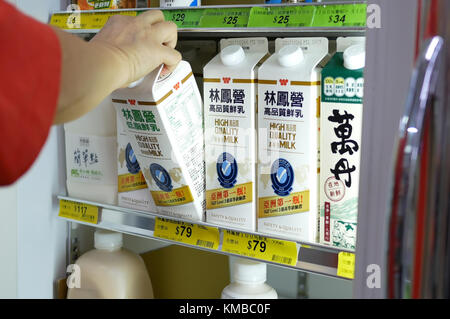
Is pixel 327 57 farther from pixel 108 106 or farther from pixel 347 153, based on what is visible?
pixel 108 106

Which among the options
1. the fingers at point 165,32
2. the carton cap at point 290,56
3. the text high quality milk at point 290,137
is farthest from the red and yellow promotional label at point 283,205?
the fingers at point 165,32

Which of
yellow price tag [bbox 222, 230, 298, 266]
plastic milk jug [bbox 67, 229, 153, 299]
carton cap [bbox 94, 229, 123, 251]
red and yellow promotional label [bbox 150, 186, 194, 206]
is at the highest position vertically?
red and yellow promotional label [bbox 150, 186, 194, 206]

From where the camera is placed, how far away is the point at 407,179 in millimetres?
314

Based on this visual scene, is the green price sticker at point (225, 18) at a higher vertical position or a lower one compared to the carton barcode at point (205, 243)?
higher

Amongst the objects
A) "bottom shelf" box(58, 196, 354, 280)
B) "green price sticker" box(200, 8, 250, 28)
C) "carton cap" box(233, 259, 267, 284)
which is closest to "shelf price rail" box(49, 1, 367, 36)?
"green price sticker" box(200, 8, 250, 28)

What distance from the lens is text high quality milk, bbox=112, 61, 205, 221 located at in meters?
0.99

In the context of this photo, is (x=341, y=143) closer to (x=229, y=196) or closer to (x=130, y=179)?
(x=229, y=196)

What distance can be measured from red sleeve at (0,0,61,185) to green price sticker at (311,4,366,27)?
500 millimetres

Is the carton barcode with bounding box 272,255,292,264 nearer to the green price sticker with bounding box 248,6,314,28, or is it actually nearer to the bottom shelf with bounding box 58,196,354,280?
the bottom shelf with bounding box 58,196,354,280

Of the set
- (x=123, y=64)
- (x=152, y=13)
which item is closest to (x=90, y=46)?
(x=123, y=64)

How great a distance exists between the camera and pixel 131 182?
117 cm

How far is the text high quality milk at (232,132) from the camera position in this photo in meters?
1.00

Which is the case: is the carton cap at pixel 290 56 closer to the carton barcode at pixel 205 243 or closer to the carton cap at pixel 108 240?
the carton barcode at pixel 205 243

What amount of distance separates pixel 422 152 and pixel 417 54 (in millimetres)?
58
